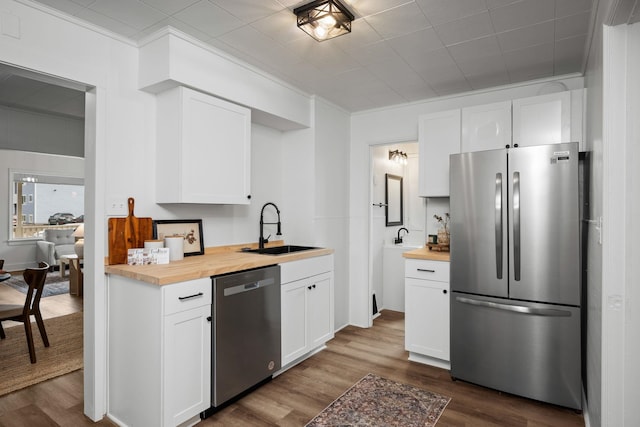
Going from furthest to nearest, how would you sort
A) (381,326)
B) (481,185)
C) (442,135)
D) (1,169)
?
(1,169) → (381,326) → (442,135) → (481,185)

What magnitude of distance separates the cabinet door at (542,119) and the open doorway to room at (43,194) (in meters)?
3.29

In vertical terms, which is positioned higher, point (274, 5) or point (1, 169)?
point (274, 5)

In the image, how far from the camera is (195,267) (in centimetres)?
224

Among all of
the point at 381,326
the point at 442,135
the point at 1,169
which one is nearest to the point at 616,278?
the point at 442,135

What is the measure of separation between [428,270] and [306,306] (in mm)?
1090

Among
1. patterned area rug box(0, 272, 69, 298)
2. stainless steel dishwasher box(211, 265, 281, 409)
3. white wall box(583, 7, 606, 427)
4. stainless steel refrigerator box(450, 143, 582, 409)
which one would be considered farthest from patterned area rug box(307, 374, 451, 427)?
patterned area rug box(0, 272, 69, 298)

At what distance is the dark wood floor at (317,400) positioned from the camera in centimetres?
223

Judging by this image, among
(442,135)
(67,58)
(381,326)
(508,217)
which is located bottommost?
(381,326)

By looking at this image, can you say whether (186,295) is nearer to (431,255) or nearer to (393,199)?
(431,255)

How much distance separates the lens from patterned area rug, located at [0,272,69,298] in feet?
18.0

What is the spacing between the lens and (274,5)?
205 cm

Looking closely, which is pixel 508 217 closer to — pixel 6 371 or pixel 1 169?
pixel 6 371

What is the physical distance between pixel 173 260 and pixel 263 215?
3.95ft

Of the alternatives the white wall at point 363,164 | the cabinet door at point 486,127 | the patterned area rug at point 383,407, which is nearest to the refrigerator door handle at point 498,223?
the cabinet door at point 486,127
